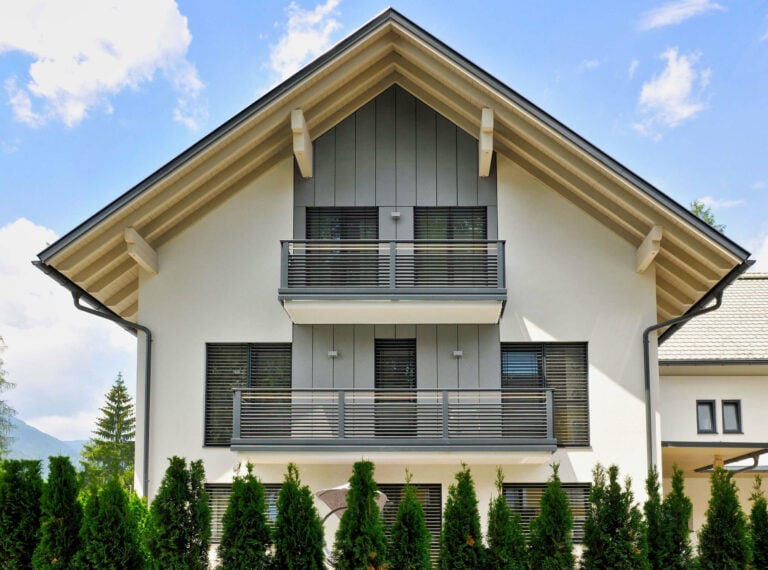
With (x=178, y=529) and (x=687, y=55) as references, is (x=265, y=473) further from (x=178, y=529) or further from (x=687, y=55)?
(x=687, y=55)

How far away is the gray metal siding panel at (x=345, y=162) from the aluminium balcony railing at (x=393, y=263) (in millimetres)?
1028

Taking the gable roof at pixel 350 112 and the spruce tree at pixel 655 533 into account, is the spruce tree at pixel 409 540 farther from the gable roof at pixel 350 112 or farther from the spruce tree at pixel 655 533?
the gable roof at pixel 350 112

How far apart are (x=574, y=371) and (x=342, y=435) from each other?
4.43 meters

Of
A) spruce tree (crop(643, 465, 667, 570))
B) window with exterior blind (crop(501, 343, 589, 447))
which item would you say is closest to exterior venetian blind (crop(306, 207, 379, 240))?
window with exterior blind (crop(501, 343, 589, 447))

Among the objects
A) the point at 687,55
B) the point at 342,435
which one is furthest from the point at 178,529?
the point at 687,55

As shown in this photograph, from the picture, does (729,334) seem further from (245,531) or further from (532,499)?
(245,531)

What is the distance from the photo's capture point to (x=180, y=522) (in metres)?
10.1

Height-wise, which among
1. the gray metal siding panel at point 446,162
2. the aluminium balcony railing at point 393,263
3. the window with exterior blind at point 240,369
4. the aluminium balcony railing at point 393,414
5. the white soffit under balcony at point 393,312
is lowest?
the aluminium balcony railing at point 393,414

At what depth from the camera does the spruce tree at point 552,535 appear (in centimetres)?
1000

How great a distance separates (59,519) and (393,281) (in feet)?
22.3

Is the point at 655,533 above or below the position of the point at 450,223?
below

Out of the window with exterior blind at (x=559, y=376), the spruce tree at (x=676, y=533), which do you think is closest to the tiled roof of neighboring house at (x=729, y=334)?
the window with exterior blind at (x=559, y=376)

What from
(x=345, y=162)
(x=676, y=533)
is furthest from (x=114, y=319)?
(x=676, y=533)

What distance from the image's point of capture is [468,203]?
52.5ft
